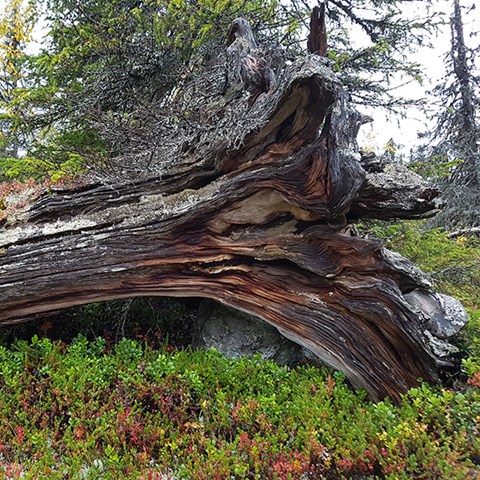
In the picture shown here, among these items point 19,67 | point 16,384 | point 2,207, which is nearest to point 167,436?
point 16,384

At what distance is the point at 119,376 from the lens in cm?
459

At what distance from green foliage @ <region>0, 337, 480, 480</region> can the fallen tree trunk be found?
63 cm

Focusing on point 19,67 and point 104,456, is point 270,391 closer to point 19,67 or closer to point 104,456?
point 104,456

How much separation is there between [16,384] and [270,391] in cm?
288

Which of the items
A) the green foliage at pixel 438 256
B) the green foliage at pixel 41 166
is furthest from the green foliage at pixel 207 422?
the green foliage at pixel 438 256

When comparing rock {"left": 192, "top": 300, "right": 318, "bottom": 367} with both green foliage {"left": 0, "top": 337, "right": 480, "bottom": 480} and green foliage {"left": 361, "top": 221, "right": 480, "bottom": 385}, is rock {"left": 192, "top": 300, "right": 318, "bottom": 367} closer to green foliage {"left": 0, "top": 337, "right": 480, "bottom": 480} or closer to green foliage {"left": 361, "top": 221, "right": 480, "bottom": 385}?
green foliage {"left": 0, "top": 337, "right": 480, "bottom": 480}

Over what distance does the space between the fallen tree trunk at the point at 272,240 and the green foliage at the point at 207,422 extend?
2.05 feet

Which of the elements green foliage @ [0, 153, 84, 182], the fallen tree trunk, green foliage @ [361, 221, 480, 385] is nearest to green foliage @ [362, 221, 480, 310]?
green foliage @ [361, 221, 480, 385]

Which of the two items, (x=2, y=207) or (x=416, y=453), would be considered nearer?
(x=416, y=453)

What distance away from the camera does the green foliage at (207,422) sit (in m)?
3.38

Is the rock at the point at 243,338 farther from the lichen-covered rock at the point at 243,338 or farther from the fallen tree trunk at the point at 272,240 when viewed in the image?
the fallen tree trunk at the point at 272,240

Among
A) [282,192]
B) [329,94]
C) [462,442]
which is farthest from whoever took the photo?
[282,192]

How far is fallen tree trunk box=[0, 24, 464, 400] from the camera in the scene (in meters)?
4.63

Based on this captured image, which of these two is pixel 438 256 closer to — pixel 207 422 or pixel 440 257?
pixel 440 257
